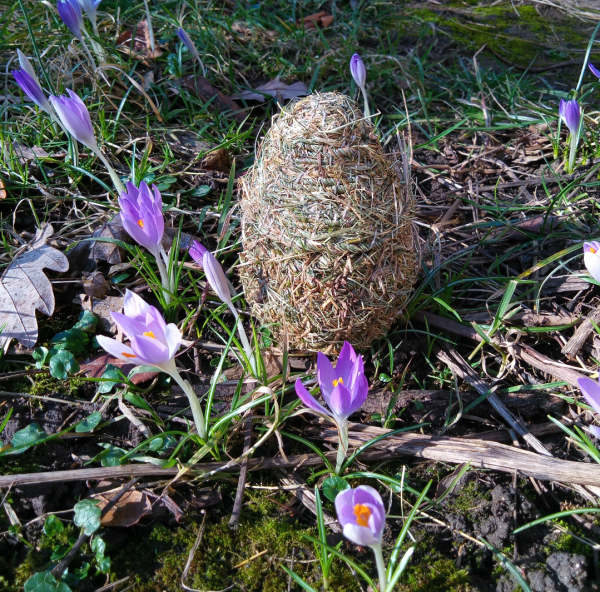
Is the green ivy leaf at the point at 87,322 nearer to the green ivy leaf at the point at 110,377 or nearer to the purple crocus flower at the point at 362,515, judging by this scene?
the green ivy leaf at the point at 110,377

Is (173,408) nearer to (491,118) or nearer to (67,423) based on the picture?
(67,423)

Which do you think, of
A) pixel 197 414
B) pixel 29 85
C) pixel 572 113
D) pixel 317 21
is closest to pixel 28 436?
pixel 197 414

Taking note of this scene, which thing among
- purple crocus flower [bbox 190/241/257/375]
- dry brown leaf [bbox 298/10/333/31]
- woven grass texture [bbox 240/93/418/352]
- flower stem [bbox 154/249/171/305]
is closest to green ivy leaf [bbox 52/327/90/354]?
flower stem [bbox 154/249/171/305]

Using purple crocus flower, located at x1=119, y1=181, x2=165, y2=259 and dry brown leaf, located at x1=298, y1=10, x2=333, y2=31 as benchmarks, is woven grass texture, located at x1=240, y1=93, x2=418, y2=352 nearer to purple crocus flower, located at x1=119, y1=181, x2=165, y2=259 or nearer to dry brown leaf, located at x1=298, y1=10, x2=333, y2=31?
purple crocus flower, located at x1=119, y1=181, x2=165, y2=259

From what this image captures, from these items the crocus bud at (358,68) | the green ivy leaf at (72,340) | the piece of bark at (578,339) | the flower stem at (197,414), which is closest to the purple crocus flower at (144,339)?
the flower stem at (197,414)

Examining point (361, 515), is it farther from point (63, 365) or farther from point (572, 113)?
point (572, 113)

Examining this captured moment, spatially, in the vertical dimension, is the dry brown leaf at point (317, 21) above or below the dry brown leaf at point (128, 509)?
above
